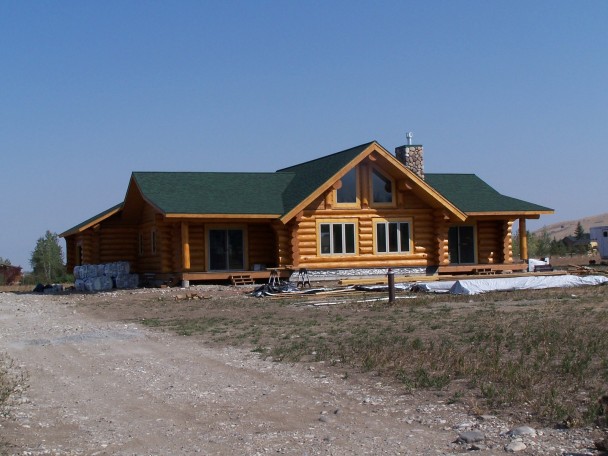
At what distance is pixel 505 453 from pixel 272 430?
7.63ft

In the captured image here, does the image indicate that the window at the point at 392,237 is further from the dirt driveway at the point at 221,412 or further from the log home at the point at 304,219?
the dirt driveway at the point at 221,412

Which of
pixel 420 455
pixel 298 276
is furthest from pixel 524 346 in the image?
pixel 298 276

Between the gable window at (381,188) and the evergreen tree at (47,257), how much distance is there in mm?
28381

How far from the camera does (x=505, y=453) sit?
733 centimetres

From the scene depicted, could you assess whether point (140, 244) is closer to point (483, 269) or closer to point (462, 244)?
point (462, 244)

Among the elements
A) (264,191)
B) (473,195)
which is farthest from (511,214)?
(264,191)

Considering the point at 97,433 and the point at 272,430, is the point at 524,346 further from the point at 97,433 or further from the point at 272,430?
the point at 97,433

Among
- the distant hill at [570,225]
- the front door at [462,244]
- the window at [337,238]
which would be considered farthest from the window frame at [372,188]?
the distant hill at [570,225]

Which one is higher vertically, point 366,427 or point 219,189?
point 219,189

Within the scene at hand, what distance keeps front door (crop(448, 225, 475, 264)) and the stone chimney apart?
9.91 ft

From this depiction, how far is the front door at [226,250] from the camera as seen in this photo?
102 ft

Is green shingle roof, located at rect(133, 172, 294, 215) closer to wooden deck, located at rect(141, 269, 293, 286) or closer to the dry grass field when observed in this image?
wooden deck, located at rect(141, 269, 293, 286)

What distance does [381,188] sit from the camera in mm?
32156

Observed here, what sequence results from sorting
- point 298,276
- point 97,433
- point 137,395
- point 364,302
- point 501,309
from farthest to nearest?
1. point 298,276
2. point 364,302
3. point 501,309
4. point 137,395
5. point 97,433
